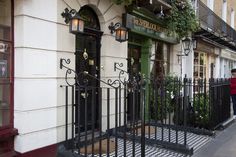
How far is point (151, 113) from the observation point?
9047 mm

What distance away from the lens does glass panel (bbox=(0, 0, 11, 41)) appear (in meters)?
5.34

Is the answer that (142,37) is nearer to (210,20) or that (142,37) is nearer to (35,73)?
(35,73)

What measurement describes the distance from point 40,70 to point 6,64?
559mm

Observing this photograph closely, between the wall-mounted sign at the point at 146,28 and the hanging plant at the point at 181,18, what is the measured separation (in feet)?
1.14

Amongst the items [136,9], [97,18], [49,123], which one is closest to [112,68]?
[97,18]

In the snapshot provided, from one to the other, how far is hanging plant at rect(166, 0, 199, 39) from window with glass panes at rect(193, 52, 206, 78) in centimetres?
475

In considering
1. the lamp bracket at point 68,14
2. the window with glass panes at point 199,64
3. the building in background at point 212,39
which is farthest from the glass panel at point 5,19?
the window with glass panes at point 199,64

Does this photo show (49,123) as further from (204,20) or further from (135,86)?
(204,20)

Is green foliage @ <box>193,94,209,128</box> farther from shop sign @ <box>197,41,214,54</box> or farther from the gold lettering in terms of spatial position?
shop sign @ <box>197,41,214,54</box>

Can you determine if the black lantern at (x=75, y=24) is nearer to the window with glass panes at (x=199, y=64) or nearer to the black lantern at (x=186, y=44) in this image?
the black lantern at (x=186, y=44)

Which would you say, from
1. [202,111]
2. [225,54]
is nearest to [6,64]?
[202,111]

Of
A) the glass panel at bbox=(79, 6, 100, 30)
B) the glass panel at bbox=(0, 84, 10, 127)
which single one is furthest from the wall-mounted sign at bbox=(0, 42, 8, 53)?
the glass panel at bbox=(79, 6, 100, 30)

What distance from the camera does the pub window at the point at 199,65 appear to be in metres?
15.1

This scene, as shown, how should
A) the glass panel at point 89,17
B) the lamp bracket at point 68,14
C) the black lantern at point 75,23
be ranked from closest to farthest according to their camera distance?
the black lantern at point 75,23 → the lamp bracket at point 68,14 → the glass panel at point 89,17
